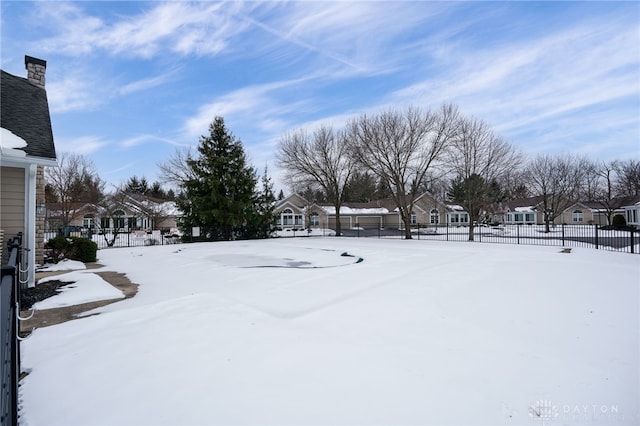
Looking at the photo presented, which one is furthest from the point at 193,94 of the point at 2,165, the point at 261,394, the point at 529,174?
the point at 529,174

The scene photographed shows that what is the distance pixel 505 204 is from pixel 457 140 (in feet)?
115

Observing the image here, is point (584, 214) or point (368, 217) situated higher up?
point (584, 214)

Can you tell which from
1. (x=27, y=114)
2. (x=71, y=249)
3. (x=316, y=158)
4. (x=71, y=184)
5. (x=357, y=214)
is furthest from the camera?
(x=357, y=214)

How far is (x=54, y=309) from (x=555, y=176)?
43300 millimetres

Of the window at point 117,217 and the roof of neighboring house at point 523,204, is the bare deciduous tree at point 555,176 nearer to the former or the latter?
the roof of neighboring house at point 523,204

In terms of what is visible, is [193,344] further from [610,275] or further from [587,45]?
[587,45]

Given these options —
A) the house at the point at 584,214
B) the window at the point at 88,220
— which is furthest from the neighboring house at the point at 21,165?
the house at the point at 584,214

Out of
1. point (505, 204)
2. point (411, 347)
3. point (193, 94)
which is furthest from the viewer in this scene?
point (505, 204)

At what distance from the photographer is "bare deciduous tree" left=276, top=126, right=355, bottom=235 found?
2758 centimetres

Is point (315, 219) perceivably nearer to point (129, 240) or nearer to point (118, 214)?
point (118, 214)

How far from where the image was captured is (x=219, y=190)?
22.7 metres

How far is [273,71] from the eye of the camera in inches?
720

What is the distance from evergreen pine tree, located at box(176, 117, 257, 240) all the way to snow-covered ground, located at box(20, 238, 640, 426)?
1650 centimetres

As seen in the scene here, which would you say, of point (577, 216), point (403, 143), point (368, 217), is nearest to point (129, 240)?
point (403, 143)
